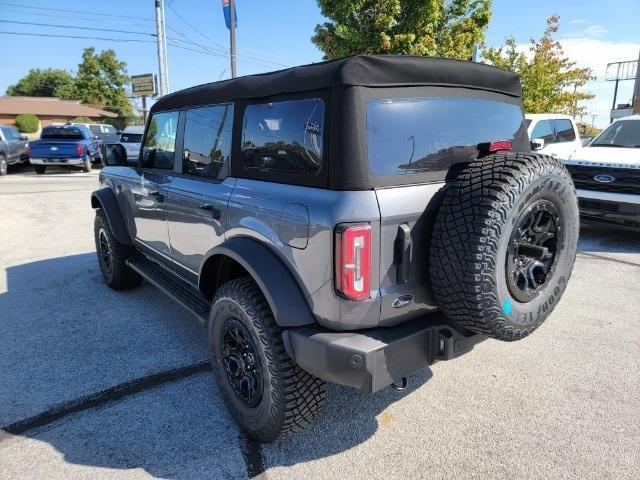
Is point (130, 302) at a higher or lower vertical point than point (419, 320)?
lower

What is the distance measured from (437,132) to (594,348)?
231cm

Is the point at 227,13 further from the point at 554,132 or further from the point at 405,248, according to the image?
→ the point at 405,248

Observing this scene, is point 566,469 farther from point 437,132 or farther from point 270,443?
point 437,132

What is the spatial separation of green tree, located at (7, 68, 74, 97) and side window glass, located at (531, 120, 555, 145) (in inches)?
3109

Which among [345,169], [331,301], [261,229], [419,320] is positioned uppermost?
[345,169]

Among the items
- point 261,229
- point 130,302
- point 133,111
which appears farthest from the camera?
point 133,111

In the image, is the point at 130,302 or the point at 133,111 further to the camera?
the point at 133,111

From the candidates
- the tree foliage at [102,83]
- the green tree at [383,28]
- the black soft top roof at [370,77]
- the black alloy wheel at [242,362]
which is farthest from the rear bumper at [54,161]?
the tree foliage at [102,83]

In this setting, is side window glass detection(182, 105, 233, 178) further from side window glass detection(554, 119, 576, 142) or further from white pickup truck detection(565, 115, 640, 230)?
side window glass detection(554, 119, 576, 142)

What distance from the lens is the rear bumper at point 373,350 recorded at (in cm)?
201

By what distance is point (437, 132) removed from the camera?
237 centimetres

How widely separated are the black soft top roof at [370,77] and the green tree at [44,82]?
8188 centimetres

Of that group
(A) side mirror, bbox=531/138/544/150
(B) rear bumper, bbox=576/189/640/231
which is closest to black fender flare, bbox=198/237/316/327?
(A) side mirror, bbox=531/138/544/150

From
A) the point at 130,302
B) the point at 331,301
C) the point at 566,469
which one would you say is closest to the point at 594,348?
the point at 566,469
